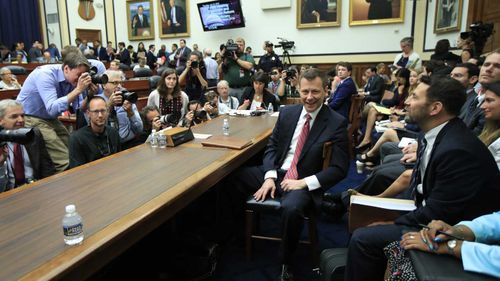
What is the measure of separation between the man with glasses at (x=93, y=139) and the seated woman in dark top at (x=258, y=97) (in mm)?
2040

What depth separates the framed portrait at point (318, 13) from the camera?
912 cm

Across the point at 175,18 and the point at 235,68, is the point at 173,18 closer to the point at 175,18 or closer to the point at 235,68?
the point at 175,18

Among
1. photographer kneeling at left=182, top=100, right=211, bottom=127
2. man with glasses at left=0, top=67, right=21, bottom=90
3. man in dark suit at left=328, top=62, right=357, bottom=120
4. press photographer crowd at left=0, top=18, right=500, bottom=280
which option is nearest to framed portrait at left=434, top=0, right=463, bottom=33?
press photographer crowd at left=0, top=18, right=500, bottom=280

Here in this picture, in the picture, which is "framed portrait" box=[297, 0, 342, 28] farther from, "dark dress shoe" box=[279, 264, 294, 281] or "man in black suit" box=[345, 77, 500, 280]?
"dark dress shoe" box=[279, 264, 294, 281]

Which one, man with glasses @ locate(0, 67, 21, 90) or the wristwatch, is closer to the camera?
the wristwatch

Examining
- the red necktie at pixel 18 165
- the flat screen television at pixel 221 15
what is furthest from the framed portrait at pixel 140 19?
the red necktie at pixel 18 165

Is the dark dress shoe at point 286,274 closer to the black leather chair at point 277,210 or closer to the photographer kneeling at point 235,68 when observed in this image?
the black leather chair at point 277,210

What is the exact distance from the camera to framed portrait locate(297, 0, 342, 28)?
912cm

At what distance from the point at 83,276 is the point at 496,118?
6.66 feet

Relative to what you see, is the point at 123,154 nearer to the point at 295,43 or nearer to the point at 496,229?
the point at 496,229

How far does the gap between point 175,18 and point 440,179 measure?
35.7 ft

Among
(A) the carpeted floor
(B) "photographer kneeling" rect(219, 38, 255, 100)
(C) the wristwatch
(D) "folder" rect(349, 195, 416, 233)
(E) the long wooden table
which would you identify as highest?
(B) "photographer kneeling" rect(219, 38, 255, 100)

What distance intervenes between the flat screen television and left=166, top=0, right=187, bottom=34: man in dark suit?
727 mm

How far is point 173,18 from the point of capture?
11195 millimetres
